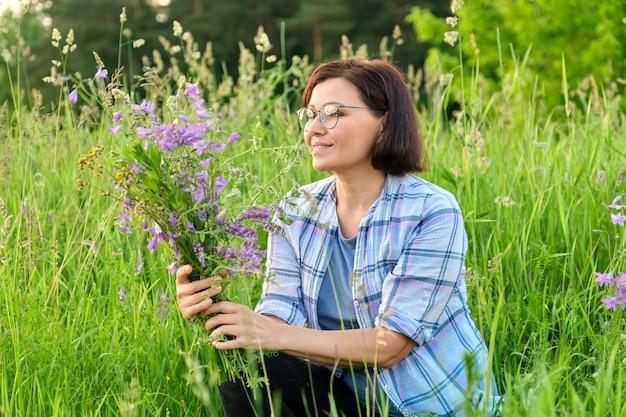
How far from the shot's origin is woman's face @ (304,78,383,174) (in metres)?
2.38

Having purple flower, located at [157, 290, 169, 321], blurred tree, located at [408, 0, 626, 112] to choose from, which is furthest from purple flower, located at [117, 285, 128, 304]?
blurred tree, located at [408, 0, 626, 112]

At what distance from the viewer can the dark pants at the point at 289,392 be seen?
2.23 meters

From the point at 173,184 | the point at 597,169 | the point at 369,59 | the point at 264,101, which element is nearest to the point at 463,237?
the point at 369,59

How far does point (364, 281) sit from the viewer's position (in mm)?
2371

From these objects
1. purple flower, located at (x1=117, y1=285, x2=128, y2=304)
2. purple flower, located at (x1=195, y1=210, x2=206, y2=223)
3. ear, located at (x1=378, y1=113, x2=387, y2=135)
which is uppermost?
ear, located at (x1=378, y1=113, x2=387, y2=135)

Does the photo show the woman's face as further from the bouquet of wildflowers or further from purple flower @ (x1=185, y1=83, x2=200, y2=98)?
purple flower @ (x1=185, y1=83, x2=200, y2=98)

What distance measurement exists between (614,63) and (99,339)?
11.7m

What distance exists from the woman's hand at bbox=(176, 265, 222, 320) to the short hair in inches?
26.6

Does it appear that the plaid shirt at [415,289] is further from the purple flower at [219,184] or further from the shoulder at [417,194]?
the purple flower at [219,184]

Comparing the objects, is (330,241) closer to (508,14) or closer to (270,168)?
(270,168)

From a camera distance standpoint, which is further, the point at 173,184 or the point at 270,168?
the point at 270,168

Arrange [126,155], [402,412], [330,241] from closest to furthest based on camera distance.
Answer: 1. [126,155]
2. [402,412]
3. [330,241]

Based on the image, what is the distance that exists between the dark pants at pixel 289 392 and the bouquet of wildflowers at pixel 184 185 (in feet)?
1.30

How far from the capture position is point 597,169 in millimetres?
3443
